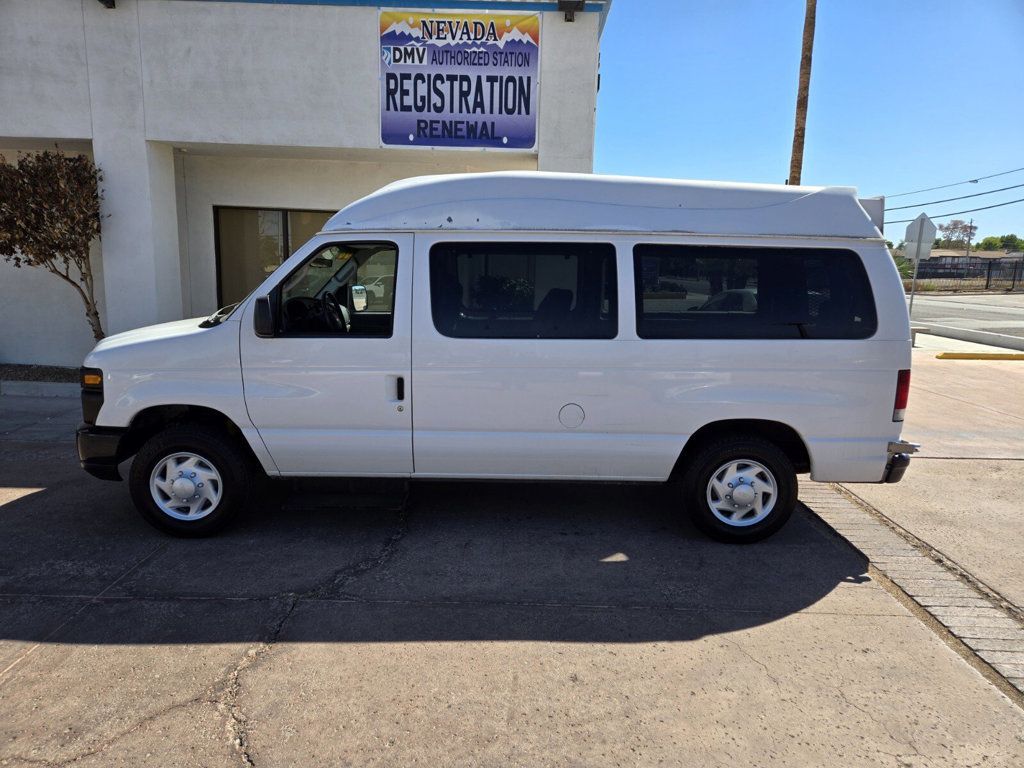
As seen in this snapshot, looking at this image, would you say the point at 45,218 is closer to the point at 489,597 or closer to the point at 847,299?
the point at 489,597

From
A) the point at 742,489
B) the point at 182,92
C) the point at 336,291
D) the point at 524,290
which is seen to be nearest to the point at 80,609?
the point at 336,291

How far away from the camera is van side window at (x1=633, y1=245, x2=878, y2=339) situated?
14.7 feet

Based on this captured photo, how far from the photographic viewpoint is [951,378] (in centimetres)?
1216

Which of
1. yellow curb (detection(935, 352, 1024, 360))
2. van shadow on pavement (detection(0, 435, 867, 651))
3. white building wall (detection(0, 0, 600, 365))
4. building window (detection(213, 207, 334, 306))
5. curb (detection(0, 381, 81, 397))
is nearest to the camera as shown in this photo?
van shadow on pavement (detection(0, 435, 867, 651))

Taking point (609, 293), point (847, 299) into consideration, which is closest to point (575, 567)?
point (609, 293)

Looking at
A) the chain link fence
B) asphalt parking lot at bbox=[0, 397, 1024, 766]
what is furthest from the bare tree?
the chain link fence

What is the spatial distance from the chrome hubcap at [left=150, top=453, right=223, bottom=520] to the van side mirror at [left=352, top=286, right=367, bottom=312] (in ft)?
4.69

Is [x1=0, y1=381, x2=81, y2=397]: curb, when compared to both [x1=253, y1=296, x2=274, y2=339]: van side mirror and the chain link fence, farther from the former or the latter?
the chain link fence

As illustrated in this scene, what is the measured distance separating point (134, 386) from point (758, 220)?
417cm

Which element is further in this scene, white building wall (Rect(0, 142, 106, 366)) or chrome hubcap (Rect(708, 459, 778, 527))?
white building wall (Rect(0, 142, 106, 366))

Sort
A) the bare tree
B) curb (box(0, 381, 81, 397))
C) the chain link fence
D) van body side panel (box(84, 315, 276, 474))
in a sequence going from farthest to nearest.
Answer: the chain link fence → curb (box(0, 381, 81, 397)) → the bare tree → van body side panel (box(84, 315, 276, 474))

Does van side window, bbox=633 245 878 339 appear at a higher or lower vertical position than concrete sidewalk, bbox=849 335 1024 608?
higher

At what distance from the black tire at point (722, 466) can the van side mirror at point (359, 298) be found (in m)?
2.47

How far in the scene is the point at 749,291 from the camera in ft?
14.8
